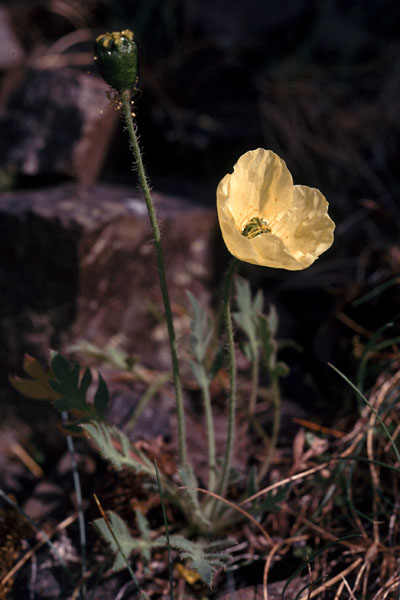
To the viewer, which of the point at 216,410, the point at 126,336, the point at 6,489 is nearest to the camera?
the point at 6,489

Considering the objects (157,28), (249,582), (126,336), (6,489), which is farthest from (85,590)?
(157,28)

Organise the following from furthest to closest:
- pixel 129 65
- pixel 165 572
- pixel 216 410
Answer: pixel 216 410 < pixel 165 572 < pixel 129 65

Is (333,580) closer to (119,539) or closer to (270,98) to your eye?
(119,539)

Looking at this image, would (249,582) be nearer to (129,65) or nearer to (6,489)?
(6,489)

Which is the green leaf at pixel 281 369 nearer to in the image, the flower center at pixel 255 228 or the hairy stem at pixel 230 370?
the hairy stem at pixel 230 370

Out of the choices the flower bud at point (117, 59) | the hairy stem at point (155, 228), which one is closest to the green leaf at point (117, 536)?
the hairy stem at point (155, 228)

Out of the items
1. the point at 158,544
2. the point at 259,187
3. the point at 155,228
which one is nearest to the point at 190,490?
the point at 158,544

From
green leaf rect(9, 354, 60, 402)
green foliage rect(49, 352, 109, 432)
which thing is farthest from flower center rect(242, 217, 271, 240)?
green leaf rect(9, 354, 60, 402)
